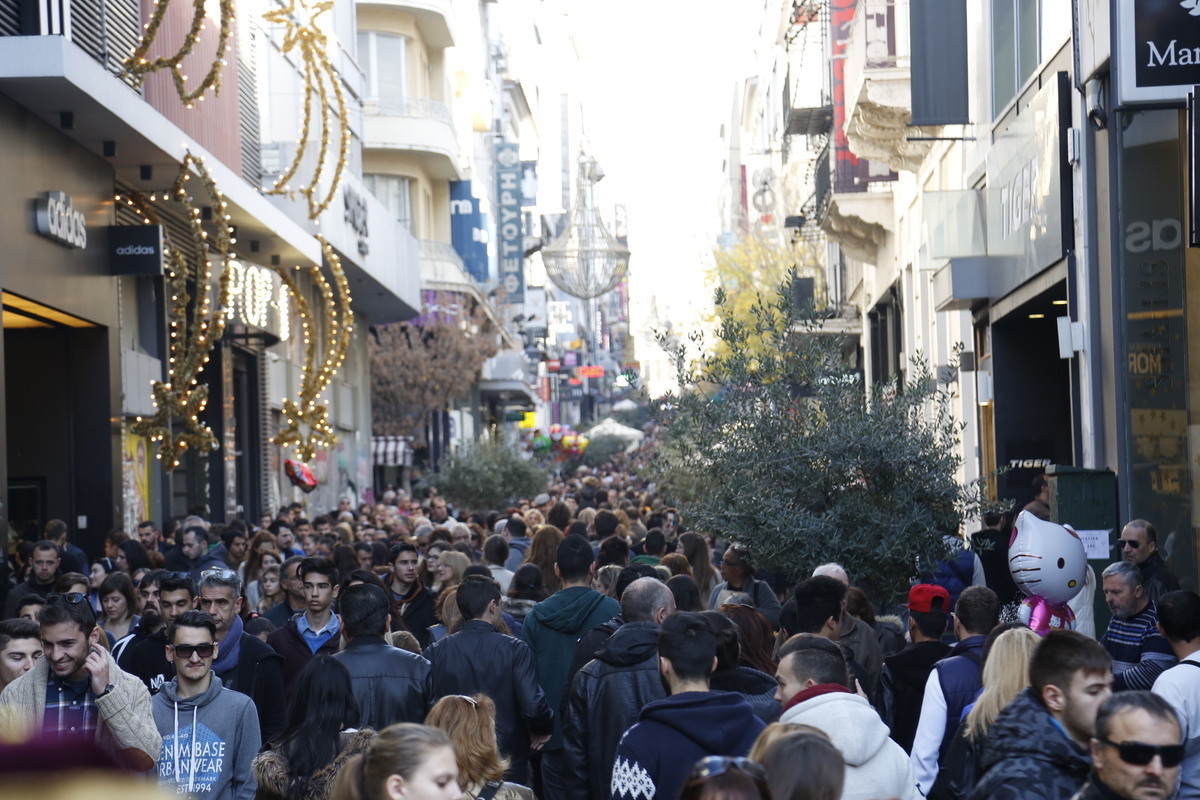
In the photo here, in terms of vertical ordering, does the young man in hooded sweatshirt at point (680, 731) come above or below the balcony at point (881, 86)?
below

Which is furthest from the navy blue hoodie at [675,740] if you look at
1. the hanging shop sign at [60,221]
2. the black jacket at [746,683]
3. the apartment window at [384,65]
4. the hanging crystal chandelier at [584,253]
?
the apartment window at [384,65]

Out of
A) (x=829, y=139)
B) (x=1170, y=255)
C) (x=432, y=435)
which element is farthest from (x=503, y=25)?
(x=1170, y=255)

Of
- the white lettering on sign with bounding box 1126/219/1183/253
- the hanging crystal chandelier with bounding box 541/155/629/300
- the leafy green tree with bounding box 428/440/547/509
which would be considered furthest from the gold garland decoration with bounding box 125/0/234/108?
the leafy green tree with bounding box 428/440/547/509

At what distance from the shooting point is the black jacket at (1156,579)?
8586 millimetres

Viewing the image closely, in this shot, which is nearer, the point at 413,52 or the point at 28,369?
the point at 28,369

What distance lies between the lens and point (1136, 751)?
374 centimetres

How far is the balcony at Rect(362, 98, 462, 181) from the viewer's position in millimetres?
39875

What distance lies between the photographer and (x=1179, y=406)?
1148 centimetres

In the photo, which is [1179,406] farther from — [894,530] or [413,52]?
[413,52]

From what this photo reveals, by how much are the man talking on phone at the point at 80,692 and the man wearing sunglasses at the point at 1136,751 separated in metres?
3.30

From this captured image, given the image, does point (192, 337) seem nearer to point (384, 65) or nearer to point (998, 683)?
point (998, 683)

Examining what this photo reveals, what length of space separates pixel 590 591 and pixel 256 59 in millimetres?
20158

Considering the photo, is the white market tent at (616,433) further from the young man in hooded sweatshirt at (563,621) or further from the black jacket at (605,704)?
the black jacket at (605,704)

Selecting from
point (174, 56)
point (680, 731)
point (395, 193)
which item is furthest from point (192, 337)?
point (395, 193)
